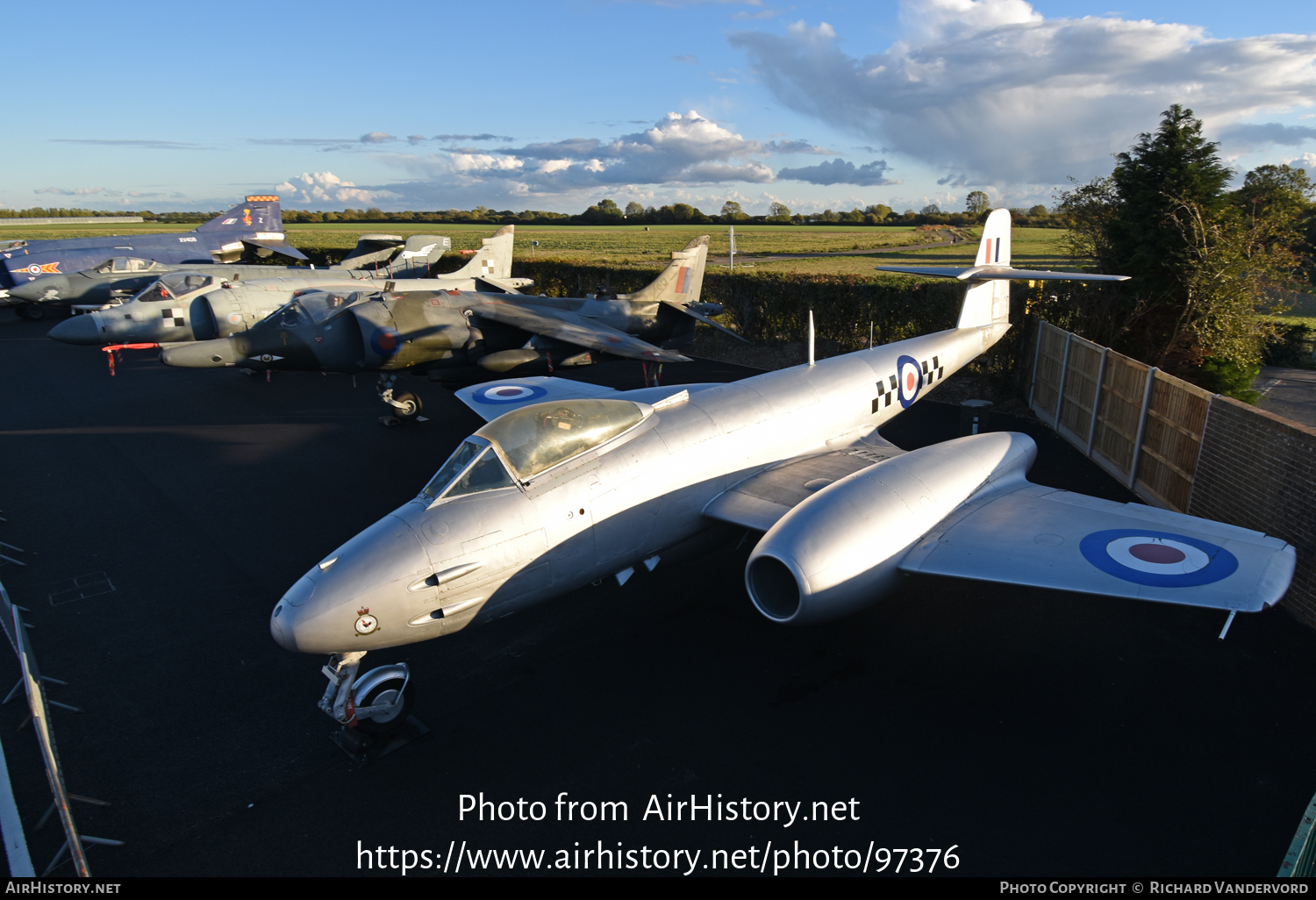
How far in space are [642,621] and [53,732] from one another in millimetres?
5107

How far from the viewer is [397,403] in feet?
46.3

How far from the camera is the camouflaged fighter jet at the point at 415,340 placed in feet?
44.5

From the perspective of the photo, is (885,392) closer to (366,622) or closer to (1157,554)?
(1157,554)

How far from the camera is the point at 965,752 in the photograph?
531cm

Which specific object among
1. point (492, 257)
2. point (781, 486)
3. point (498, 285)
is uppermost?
point (492, 257)

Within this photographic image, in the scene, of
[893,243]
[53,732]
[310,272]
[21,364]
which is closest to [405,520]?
[53,732]

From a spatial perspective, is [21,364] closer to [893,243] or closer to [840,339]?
[840,339]

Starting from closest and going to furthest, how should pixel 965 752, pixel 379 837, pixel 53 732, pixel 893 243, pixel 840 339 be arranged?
pixel 379 837, pixel 965 752, pixel 53 732, pixel 840 339, pixel 893 243

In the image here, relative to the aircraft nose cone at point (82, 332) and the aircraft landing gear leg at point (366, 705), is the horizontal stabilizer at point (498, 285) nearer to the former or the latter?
the aircraft nose cone at point (82, 332)

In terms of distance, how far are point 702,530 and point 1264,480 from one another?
242 inches

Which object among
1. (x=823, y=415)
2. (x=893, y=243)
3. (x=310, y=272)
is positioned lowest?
(x=823, y=415)

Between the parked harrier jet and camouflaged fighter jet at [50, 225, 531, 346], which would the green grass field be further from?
camouflaged fighter jet at [50, 225, 531, 346]

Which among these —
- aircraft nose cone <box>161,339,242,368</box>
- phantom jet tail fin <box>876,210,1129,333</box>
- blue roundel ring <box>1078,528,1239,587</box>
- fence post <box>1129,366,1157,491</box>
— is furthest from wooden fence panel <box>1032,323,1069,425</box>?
aircraft nose cone <box>161,339,242,368</box>

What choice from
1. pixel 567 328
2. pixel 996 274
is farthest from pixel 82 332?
pixel 996 274
